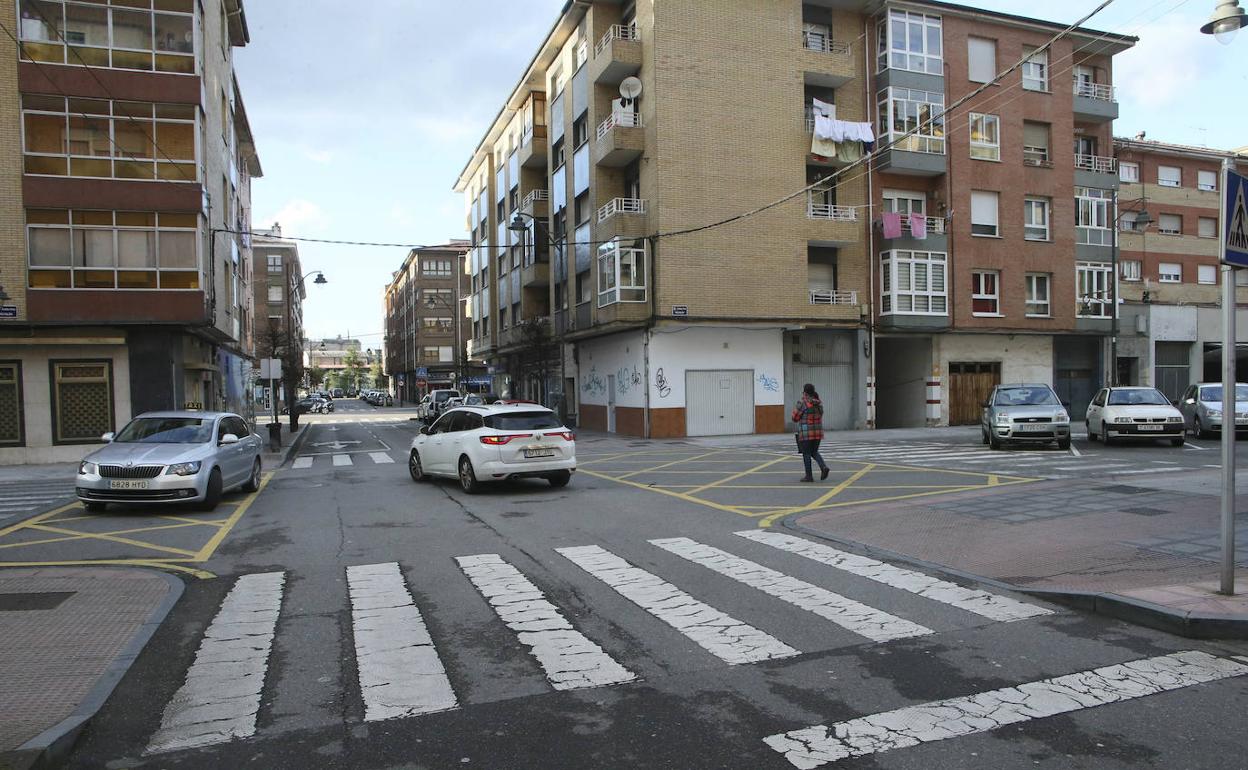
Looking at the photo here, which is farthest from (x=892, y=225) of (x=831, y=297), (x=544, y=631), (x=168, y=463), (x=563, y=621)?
(x=544, y=631)

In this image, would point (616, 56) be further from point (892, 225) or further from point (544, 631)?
point (544, 631)

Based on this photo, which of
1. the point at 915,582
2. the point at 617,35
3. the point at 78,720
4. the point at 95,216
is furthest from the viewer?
the point at 617,35

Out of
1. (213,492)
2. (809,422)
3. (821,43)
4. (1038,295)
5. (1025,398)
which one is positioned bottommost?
(213,492)

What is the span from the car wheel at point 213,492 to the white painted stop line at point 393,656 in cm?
597

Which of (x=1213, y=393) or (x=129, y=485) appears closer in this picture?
(x=129, y=485)

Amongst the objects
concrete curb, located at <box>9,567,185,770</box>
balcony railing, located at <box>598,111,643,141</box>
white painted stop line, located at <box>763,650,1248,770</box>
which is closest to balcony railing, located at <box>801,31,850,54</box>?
balcony railing, located at <box>598,111,643,141</box>

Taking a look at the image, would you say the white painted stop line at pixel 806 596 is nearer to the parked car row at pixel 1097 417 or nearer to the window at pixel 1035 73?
the parked car row at pixel 1097 417

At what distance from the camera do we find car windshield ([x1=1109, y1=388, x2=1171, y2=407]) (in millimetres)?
20656

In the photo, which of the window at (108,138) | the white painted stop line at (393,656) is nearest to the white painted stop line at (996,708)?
the white painted stop line at (393,656)

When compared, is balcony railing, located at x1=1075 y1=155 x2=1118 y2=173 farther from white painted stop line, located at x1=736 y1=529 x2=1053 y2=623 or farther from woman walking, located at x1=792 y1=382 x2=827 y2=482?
white painted stop line, located at x1=736 y1=529 x2=1053 y2=623

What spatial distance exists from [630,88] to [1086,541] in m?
23.1

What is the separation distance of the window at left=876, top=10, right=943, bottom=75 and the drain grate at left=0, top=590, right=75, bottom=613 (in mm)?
29653

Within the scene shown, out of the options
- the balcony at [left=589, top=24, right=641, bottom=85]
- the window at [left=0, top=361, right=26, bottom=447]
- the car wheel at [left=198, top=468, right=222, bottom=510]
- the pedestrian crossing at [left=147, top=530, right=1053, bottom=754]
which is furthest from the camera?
the balcony at [left=589, top=24, right=641, bottom=85]

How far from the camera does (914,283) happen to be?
29516 millimetres
